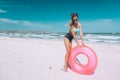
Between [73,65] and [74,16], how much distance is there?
1429 mm

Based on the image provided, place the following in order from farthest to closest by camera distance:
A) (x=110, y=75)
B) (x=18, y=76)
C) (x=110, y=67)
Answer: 1. (x=110, y=67)
2. (x=110, y=75)
3. (x=18, y=76)

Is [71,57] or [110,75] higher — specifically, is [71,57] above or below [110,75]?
above

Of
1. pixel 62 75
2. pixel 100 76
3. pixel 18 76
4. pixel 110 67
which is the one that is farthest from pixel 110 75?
pixel 18 76

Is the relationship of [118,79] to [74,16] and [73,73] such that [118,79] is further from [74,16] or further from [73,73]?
[74,16]

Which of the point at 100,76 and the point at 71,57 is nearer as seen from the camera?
the point at 100,76

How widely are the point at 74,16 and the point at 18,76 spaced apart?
2.10 m

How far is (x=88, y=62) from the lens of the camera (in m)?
5.35

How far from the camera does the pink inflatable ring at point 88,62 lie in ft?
17.4

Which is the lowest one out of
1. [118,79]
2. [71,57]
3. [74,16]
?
[118,79]

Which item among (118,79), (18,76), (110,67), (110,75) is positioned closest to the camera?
(18,76)

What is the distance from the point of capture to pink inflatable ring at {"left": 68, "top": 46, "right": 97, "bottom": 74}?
5.31 m

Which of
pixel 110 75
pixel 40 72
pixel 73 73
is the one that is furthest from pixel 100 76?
pixel 40 72

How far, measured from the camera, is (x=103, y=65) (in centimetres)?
647

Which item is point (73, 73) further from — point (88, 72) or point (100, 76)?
point (100, 76)
